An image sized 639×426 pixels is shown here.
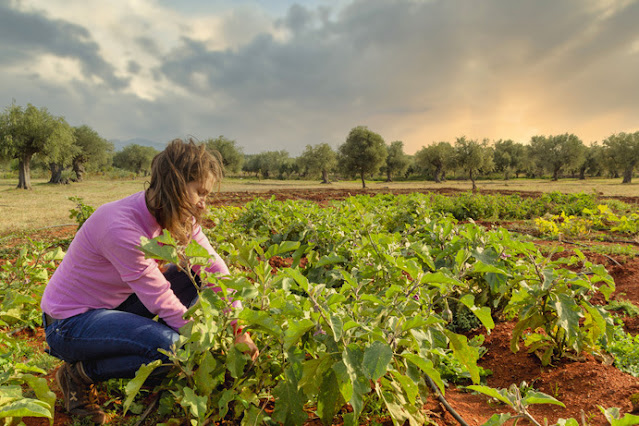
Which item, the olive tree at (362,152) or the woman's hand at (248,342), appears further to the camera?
the olive tree at (362,152)

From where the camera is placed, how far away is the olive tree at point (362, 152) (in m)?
43.4

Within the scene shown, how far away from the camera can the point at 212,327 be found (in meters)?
1.59

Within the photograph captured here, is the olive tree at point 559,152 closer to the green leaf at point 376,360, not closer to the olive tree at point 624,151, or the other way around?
the olive tree at point 624,151

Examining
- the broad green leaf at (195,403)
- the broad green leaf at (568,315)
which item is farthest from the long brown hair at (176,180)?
the broad green leaf at (568,315)

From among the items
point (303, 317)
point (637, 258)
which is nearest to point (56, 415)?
Result: point (303, 317)

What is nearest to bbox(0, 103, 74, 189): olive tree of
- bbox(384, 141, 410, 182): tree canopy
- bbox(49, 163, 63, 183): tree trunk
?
bbox(49, 163, 63, 183): tree trunk

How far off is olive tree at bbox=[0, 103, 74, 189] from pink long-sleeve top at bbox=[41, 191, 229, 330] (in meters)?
30.2

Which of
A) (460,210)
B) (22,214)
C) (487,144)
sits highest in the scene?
(487,144)

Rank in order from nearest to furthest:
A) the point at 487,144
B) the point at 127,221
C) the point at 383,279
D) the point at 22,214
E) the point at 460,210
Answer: the point at 127,221
the point at 383,279
the point at 460,210
the point at 22,214
the point at 487,144

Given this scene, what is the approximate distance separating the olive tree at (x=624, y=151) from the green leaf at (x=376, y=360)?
164ft

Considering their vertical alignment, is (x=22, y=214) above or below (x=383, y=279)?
below

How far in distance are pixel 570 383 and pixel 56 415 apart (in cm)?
333

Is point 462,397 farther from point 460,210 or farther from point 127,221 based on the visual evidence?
point 460,210

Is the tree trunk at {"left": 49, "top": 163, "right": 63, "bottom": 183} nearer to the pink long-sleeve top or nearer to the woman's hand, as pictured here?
the pink long-sleeve top
